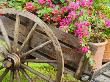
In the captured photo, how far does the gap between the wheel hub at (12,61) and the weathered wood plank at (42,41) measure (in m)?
0.32

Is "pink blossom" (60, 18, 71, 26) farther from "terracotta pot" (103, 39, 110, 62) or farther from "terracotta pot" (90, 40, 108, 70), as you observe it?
"terracotta pot" (103, 39, 110, 62)

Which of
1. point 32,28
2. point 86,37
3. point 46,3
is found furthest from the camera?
point 46,3

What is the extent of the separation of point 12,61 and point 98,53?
1.06 m

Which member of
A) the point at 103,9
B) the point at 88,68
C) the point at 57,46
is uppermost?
the point at 103,9

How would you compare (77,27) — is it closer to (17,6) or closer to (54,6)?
(54,6)

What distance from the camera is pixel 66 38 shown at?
4.00 metres

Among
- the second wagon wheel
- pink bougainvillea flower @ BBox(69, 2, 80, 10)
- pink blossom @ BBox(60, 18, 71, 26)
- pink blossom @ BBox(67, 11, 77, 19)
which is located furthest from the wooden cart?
pink bougainvillea flower @ BBox(69, 2, 80, 10)

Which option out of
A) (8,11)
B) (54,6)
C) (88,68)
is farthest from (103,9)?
(8,11)

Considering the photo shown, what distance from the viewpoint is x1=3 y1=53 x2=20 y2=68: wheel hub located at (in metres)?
4.10

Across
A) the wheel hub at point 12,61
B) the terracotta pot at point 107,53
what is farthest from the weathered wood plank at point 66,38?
the wheel hub at point 12,61

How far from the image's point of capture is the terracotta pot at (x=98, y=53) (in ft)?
12.5

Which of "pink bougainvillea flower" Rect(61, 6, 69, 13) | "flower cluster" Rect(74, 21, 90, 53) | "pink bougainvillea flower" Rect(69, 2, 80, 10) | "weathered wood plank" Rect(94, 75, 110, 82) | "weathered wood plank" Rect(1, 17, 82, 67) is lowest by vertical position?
"weathered wood plank" Rect(94, 75, 110, 82)

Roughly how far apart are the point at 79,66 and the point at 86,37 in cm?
36

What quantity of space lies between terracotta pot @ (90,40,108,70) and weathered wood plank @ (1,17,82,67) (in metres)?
0.18
